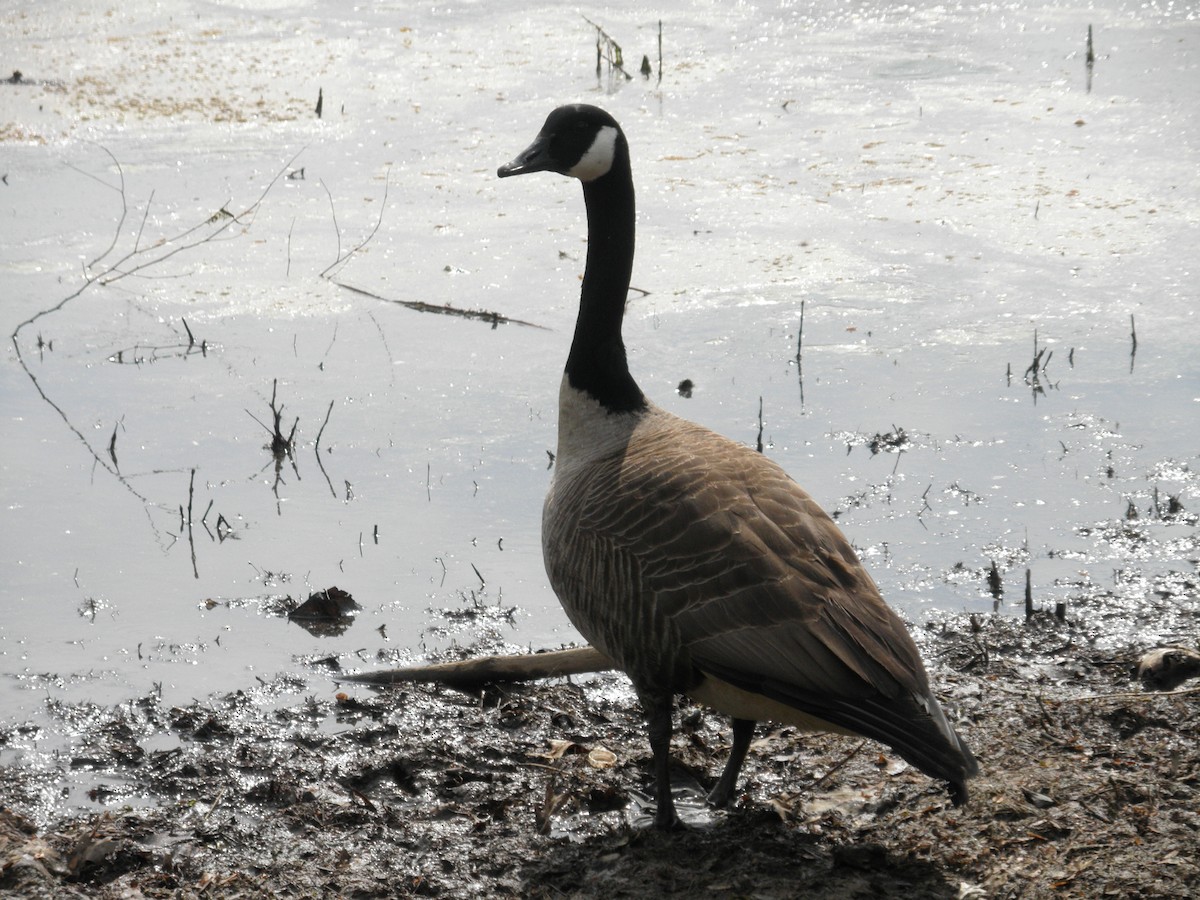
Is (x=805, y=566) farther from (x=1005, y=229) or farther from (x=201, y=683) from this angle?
(x=1005, y=229)

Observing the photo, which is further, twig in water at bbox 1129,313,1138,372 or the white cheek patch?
twig in water at bbox 1129,313,1138,372

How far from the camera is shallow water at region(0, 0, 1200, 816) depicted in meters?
5.57

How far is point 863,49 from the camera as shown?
1260 cm

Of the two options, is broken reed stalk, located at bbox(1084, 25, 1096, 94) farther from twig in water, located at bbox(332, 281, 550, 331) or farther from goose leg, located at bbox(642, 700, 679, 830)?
goose leg, located at bbox(642, 700, 679, 830)

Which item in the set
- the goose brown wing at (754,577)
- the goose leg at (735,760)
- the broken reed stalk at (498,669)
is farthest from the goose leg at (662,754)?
the broken reed stalk at (498,669)

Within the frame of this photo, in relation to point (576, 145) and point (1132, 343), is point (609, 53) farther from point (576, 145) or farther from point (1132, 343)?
point (576, 145)

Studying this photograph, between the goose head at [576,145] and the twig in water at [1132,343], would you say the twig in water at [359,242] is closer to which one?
the goose head at [576,145]

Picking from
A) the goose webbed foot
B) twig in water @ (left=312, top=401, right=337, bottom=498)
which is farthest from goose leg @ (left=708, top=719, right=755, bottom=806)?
twig in water @ (left=312, top=401, right=337, bottom=498)

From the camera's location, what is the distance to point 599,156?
4.95 metres

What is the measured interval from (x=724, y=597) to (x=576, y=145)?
6.58ft

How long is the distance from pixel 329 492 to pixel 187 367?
5.48ft

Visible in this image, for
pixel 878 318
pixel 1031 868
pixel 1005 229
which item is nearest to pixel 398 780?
pixel 1031 868

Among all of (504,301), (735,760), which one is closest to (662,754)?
(735,760)

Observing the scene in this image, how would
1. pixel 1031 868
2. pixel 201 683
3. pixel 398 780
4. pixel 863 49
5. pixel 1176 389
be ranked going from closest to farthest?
pixel 1031 868 < pixel 398 780 < pixel 201 683 < pixel 1176 389 < pixel 863 49
